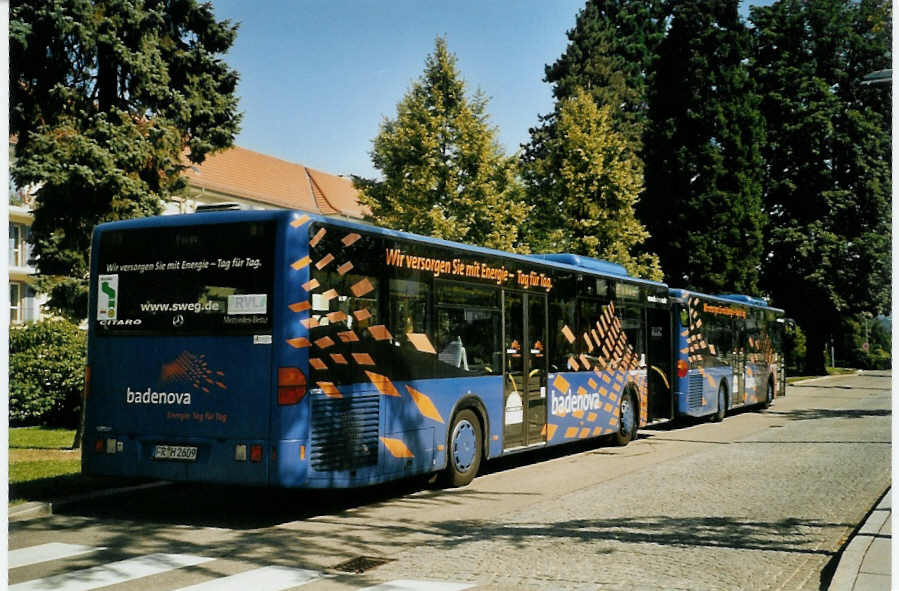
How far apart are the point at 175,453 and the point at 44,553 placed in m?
1.71

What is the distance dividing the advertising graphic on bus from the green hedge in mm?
11068

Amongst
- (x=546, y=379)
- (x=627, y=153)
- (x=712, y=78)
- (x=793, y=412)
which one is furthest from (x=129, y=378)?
(x=712, y=78)

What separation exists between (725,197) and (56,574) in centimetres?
4472

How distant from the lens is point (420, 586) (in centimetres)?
685

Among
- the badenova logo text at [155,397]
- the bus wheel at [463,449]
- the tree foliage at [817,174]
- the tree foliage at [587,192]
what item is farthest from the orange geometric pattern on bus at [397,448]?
the tree foliage at [817,174]

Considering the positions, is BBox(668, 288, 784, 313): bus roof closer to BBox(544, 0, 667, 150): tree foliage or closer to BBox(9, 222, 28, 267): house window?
BBox(544, 0, 667, 150): tree foliage

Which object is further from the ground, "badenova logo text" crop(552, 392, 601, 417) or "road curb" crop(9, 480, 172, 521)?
"badenova logo text" crop(552, 392, 601, 417)

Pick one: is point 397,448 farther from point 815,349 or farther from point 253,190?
point 253,190

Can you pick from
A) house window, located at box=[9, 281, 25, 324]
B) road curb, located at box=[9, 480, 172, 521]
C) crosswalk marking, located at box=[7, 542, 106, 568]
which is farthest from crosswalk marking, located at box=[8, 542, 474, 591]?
house window, located at box=[9, 281, 25, 324]

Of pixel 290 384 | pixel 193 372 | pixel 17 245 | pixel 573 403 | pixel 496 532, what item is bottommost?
pixel 496 532

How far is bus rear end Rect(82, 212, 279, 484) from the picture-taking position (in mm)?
9320

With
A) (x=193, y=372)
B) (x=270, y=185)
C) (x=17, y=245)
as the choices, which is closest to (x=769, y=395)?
(x=193, y=372)

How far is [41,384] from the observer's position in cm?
2067

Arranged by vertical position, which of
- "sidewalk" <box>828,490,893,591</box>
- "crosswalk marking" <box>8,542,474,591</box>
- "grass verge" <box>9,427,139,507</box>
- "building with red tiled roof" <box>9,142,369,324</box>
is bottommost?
"crosswalk marking" <box>8,542,474,591</box>
